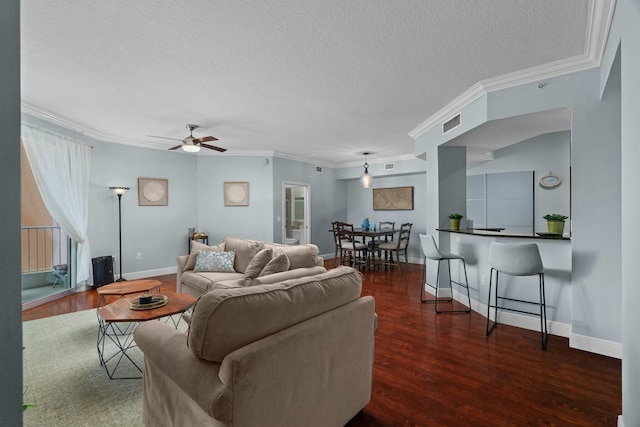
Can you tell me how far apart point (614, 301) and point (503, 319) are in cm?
101

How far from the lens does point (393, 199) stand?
25.1ft

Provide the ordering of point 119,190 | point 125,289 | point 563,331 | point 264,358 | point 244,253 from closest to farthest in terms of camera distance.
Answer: point 264,358, point 563,331, point 125,289, point 244,253, point 119,190

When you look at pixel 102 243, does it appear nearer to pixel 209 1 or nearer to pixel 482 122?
pixel 209 1

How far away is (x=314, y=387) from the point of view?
1.48 meters

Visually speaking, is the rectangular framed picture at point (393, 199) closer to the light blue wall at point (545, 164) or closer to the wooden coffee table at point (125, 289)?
the light blue wall at point (545, 164)

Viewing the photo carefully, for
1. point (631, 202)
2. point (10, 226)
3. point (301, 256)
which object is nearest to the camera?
point (10, 226)

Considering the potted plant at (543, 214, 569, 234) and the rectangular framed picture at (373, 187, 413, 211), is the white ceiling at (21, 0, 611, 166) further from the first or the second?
the rectangular framed picture at (373, 187, 413, 211)

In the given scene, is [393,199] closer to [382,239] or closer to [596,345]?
[382,239]

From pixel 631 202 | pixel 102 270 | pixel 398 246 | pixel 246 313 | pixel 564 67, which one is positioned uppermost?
pixel 564 67

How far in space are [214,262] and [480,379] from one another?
319 centimetres

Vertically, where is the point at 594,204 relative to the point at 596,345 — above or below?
above

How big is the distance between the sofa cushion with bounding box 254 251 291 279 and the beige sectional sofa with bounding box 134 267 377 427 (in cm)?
168

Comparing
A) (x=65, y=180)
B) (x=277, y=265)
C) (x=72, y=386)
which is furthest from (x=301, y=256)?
(x=65, y=180)

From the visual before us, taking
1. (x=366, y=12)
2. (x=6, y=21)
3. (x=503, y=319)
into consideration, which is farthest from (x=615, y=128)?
(x=6, y=21)
